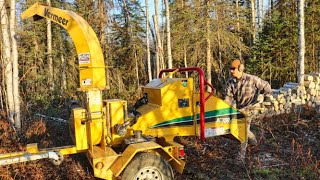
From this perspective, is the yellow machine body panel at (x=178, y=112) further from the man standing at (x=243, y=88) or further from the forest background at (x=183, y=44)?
the forest background at (x=183, y=44)

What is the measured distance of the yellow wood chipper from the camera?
4.73 m

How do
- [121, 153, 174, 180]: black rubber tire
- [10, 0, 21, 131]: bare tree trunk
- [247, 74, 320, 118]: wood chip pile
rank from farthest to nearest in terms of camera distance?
1. [247, 74, 320, 118]: wood chip pile
2. [10, 0, 21, 131]: bare tree trunk
3. [121, 153, 174, 180]: black rubber tire

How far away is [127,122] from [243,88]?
270cm

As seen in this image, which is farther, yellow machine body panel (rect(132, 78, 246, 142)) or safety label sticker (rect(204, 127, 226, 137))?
safety label sticker (rect(204, 127, 226, 137))

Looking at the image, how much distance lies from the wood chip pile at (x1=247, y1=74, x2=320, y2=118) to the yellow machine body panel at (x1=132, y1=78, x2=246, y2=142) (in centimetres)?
383

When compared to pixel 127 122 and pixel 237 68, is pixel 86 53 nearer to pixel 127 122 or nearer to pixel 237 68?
pixel 127 122

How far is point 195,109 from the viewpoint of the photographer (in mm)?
5484

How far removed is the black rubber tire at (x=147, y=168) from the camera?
184 inches

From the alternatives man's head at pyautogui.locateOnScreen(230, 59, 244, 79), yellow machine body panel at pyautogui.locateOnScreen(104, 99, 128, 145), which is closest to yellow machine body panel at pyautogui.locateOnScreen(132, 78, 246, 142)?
yellow machine body panel at pyautogui.locateOnScreen(104, 99, 128, 145)

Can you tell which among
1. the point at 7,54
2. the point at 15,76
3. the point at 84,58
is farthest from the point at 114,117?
the point at 7,54

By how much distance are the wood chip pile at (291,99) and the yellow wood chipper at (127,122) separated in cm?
425

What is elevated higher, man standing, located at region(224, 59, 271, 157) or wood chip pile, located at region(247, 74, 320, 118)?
man standing, located at region(224, 59, 271, 157)

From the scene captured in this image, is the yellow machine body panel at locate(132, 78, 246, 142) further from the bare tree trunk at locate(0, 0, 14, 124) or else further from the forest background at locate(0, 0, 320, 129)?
the forest background at locate(0, 0, 320, 129)

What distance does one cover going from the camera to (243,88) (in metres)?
6.32
